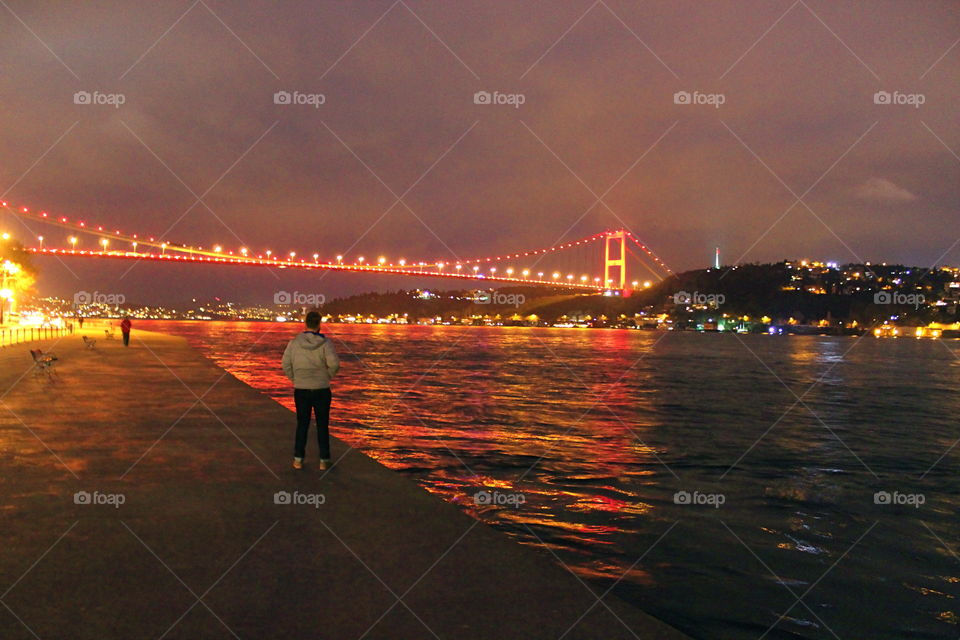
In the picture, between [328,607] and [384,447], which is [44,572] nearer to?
[328,607]

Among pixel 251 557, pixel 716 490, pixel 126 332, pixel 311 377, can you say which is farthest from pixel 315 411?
pixel 126 332

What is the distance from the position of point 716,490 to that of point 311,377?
4080 millimetres

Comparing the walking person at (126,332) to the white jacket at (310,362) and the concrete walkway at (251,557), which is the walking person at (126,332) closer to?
the concrete walkway at (251,557)

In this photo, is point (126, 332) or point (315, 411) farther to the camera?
point (126, 332)

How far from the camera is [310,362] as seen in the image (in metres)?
6.02

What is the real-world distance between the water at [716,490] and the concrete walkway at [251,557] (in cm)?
58

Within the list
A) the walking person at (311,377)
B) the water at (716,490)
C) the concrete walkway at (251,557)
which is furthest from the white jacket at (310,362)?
the water at (716,490)

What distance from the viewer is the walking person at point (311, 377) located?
6.01 metres

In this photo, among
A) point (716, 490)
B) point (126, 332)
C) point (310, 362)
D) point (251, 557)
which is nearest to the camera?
point (251, 557)

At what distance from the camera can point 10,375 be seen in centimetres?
1393

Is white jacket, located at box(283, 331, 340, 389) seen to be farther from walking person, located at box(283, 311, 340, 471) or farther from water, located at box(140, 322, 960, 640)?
water, located at box(140, 322, 960, 640)

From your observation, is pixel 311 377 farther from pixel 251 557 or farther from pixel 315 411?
pixel 251 557

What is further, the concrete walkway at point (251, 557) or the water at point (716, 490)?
the water at point (716, 490)

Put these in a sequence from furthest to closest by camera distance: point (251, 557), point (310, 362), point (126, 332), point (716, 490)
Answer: point (126, 332) < point (716, 490) < point (310, 362) < point (251, 557)
